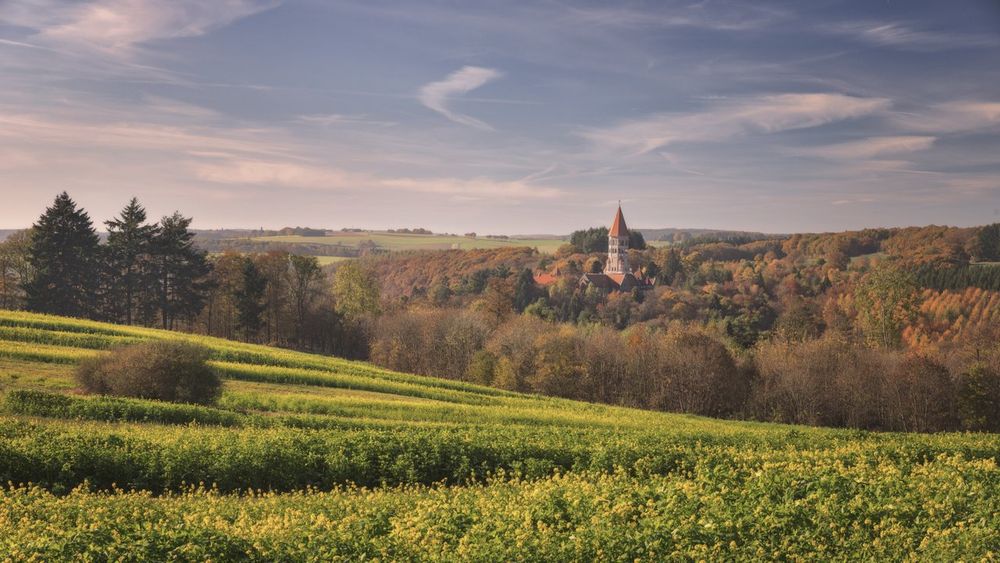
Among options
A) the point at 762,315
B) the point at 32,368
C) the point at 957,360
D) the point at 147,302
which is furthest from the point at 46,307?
the point at 762,315

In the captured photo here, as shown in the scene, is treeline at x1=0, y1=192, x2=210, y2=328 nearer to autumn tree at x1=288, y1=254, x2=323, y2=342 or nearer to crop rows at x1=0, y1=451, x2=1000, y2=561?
autumn tree at x1=288, y1=254, x2=323, y2=342

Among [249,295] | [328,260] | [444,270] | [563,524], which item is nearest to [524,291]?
[444,270]

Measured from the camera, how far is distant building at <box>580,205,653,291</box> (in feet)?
413

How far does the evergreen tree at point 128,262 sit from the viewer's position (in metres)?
63.5

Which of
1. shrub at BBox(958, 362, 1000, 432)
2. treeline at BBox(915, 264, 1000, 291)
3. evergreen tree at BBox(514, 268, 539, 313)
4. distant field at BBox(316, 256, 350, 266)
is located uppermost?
distant field at BBox(316, 256, 350, 266)

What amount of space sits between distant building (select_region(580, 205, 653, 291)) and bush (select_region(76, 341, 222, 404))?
316 ft

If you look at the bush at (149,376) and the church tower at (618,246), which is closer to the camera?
the bush at (149,376)

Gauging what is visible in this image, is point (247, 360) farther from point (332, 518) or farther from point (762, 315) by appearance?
point (762, 315)

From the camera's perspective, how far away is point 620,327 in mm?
99625

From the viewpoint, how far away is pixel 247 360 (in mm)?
41781

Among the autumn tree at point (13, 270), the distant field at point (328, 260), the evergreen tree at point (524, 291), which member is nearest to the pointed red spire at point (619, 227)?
the evergreen tree at point (524, 291)

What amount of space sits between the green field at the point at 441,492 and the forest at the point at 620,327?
24.7 m

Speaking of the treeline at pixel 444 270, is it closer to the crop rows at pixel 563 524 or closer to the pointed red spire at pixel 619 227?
the pointed red spire at pixel 619 227

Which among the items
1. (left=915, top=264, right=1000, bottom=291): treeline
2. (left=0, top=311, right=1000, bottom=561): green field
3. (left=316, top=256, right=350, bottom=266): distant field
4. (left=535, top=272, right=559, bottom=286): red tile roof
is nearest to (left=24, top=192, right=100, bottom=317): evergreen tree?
(left=0, top=311, right=1000, bottom=561): green field
